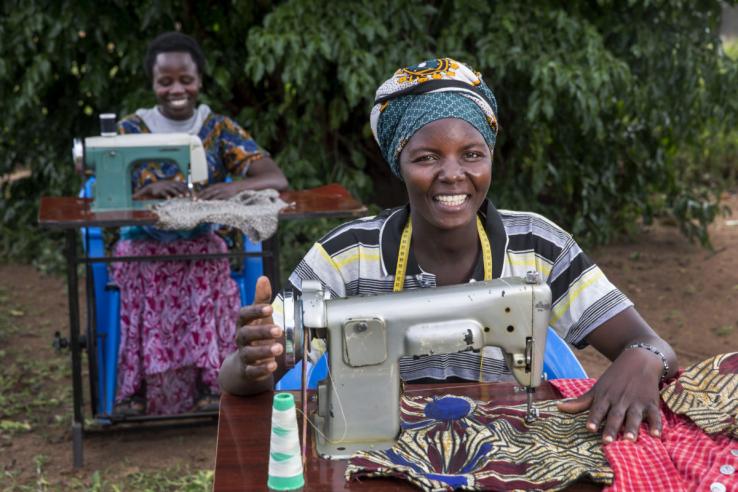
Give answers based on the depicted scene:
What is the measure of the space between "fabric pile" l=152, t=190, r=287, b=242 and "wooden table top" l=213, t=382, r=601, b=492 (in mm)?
1645

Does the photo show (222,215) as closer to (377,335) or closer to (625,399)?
(377,335)

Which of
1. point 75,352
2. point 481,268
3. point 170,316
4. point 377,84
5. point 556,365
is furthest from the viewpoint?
point 377,84

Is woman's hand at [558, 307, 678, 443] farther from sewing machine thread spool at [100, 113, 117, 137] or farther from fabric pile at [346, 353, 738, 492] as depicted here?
sewing machine thread spool at [100, 113, 117, 137]

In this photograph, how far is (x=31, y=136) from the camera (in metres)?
6.57

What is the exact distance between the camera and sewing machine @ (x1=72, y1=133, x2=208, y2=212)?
356 cm

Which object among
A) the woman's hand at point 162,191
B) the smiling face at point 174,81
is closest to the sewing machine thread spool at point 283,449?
the woman's hand at point 162,191

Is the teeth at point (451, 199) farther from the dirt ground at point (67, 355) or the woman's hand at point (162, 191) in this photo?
the dirt ground at point (67, 355)

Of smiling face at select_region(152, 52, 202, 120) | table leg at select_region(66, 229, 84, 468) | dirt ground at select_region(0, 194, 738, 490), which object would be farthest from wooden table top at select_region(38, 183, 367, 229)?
dirt ground at select_region(0, 194, 738, 490)

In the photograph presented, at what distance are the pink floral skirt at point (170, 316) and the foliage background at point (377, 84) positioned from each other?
1.61m

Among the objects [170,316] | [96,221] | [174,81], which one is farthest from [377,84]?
[96,221]

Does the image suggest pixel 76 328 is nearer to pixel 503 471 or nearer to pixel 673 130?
pixel 503 471

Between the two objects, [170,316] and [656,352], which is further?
[170,316]

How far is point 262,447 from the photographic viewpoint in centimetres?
164

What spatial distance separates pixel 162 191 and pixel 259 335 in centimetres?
214
